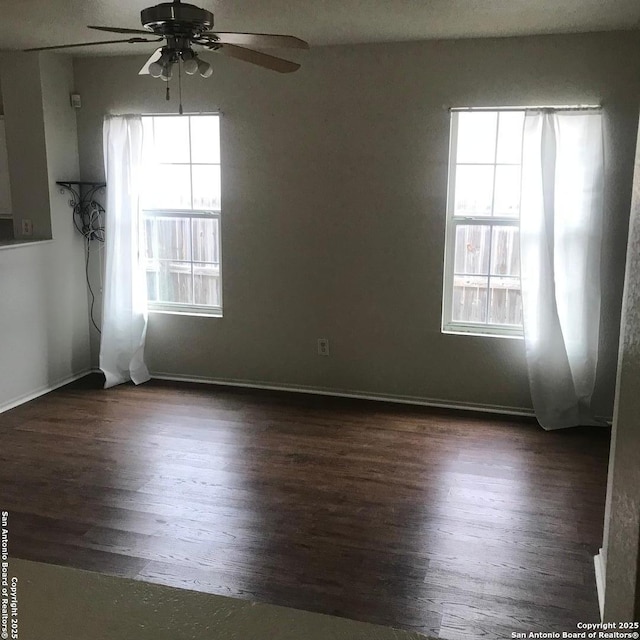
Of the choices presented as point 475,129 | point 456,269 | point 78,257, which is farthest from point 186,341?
point 475,129

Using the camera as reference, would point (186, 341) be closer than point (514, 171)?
No

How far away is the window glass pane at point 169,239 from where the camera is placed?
5207 mm

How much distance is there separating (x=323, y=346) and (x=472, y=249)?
1.26m

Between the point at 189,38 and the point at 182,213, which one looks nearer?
the point at 189,38

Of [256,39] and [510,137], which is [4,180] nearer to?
[256,39]

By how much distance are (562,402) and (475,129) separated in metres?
1.86

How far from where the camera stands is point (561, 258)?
169 inches

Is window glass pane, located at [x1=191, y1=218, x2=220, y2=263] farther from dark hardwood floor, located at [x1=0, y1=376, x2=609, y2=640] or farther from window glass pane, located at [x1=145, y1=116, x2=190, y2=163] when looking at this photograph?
dark hardwood floor, located at [x1=0, y1=376, x2=609, y2=640]

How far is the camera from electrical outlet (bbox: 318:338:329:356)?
Answer: 16.3ft

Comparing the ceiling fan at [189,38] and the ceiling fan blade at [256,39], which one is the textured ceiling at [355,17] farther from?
the ceiling fan blade at [256,39]

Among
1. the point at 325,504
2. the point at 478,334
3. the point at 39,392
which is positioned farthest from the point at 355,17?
the point at 39,392

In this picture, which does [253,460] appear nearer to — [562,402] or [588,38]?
[562,402]

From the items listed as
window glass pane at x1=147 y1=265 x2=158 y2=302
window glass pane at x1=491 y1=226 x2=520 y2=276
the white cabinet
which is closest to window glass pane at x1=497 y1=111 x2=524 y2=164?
window glass pane at x1=491 y1=226 x2=520 y2=276

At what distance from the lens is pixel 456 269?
15.4 ft
